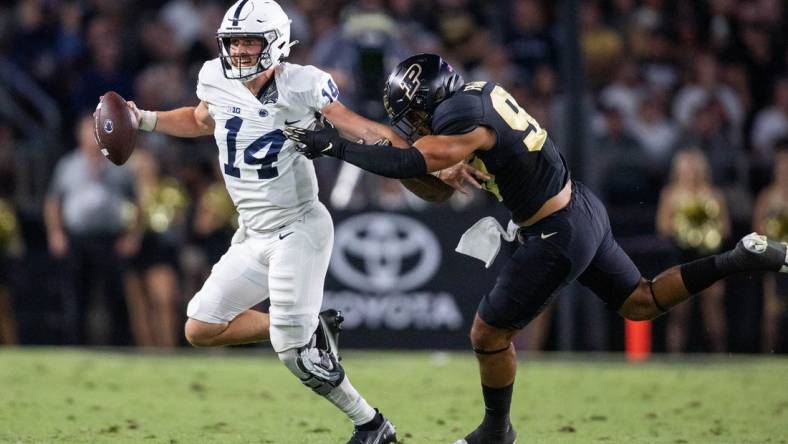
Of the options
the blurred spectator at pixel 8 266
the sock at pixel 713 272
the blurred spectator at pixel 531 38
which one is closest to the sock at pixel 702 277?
the sock at pixel 713 272

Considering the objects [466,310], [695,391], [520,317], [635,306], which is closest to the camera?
[520,317]

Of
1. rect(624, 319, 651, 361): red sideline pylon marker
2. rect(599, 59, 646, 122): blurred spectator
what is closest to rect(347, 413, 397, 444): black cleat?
rect(624, 319, 651, 361): red sideline pylon marker

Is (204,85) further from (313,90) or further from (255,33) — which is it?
(313,90)

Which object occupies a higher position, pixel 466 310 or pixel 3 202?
pixel 3 202

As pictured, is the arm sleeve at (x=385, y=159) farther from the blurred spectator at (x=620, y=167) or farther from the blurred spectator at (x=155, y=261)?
the blurred spectator at (x=155, y=261)

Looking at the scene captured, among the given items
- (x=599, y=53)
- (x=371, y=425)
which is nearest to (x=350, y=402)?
(x=371, y=425)

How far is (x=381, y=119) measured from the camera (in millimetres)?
11492

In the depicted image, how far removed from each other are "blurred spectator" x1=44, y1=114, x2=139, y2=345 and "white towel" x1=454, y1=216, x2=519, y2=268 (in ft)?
18.0

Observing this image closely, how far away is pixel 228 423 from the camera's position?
24.7 ft

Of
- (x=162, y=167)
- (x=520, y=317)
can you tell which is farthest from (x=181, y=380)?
(x=520, y=317)

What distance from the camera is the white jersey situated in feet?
21.4

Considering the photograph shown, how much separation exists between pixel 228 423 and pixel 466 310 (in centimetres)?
385

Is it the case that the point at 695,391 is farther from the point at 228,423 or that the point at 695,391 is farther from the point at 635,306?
the point at 228,423

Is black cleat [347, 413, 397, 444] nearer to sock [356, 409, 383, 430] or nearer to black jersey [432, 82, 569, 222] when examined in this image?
sock [356, 409, 383, 430]
